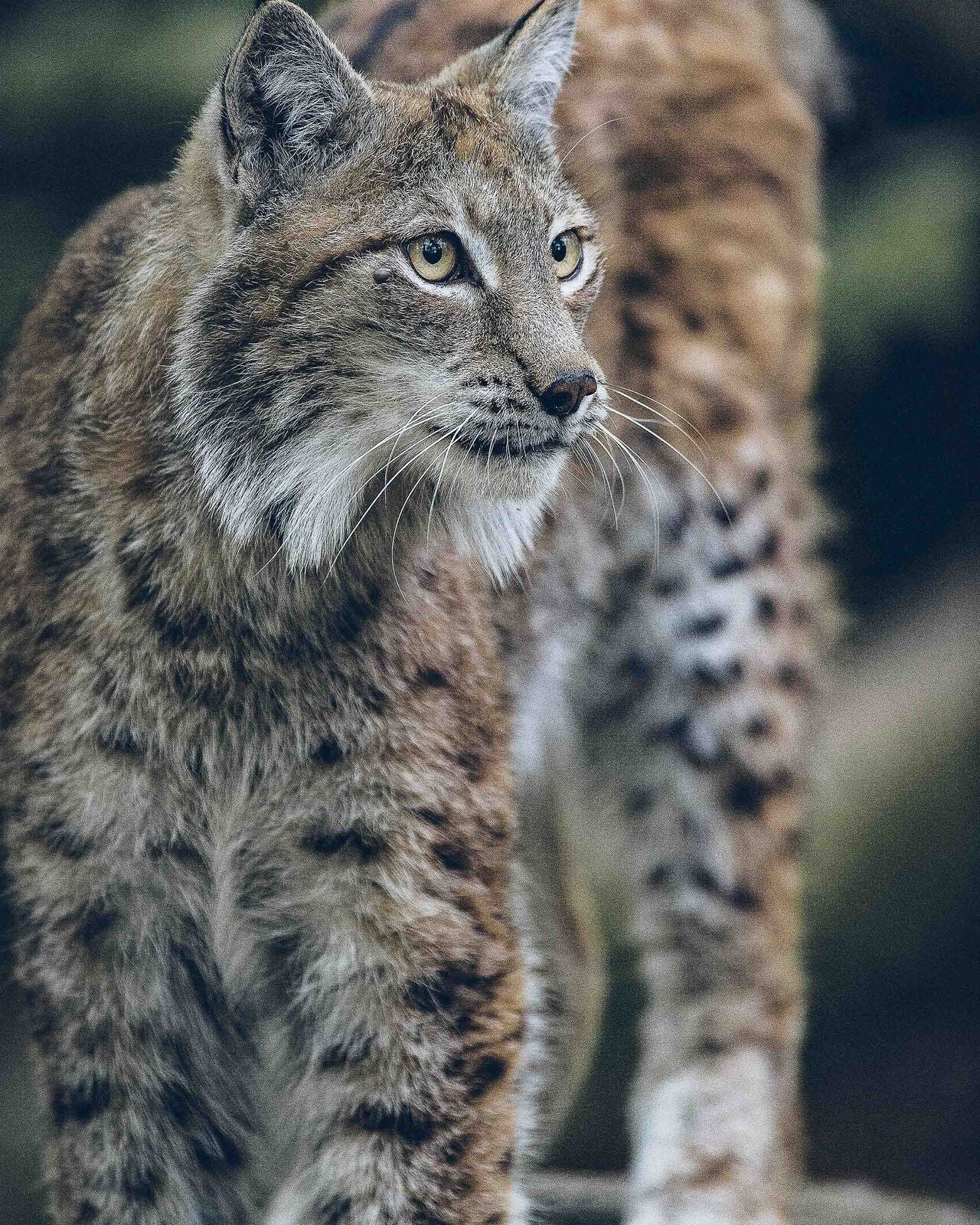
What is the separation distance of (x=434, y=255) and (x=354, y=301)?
0.38 ft

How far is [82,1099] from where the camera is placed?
2676 mm

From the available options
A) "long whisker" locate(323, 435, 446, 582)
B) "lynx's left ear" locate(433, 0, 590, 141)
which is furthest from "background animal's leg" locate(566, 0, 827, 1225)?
"long whisker" locate(323, 435, 446, 582)

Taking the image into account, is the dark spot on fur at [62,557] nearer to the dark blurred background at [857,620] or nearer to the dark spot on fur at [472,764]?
the dark spot on fur at [472,764]

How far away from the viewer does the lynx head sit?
2.30 m

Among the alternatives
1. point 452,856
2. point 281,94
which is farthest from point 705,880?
point 281,94

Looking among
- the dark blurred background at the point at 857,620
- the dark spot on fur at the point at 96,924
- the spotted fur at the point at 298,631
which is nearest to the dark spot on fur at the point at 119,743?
the spotted fur at the point at 298,631

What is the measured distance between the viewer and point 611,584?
12.0 ft

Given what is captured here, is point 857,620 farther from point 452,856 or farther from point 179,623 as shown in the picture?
point 179,623

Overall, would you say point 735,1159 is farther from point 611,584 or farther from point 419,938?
point 419,938

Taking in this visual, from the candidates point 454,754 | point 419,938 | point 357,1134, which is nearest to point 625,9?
point 454,754

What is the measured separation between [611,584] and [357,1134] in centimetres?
138

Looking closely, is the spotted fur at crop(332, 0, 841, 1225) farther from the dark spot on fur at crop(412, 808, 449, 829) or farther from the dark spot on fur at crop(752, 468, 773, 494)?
the dark spot on fur at crop(412, 808, 449, 829)

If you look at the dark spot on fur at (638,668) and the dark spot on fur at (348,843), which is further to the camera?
the dark spot on fur at (638,668)

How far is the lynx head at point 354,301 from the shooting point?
2.30 metres
